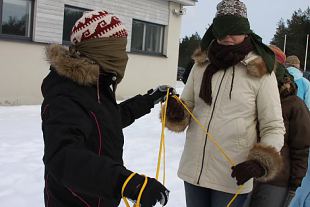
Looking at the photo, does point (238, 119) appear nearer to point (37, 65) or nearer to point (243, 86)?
point (243, 86)

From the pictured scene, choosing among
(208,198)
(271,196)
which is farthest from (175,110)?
(271,196)

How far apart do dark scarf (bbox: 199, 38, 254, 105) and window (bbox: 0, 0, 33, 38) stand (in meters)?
8.59

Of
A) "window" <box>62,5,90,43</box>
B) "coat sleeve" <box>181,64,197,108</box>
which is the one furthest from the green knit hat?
"window" <box>62,5,90,43</box>

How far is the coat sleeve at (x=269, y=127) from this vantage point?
2385mm

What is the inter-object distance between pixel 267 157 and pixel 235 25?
77 centimetres

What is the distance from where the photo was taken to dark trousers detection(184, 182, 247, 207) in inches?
99.8

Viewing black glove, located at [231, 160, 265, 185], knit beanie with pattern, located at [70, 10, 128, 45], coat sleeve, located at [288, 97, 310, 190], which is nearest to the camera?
knit beanie with pattern, located at [70, 10, 128, 45]

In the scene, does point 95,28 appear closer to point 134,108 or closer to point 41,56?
point 134,108

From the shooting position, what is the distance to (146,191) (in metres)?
1.56

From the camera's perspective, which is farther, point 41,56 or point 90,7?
point 90,7

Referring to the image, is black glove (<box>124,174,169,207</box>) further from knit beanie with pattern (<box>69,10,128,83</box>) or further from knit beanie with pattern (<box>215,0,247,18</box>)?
knit beanie with pattern (<box>215,0,247,18</box>)

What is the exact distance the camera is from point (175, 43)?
14.9m

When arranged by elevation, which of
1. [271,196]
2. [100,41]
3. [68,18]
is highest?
[68,18]

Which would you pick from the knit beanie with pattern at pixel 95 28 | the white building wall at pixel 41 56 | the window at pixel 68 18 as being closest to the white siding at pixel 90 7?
the white building wall at pixel 41 56
